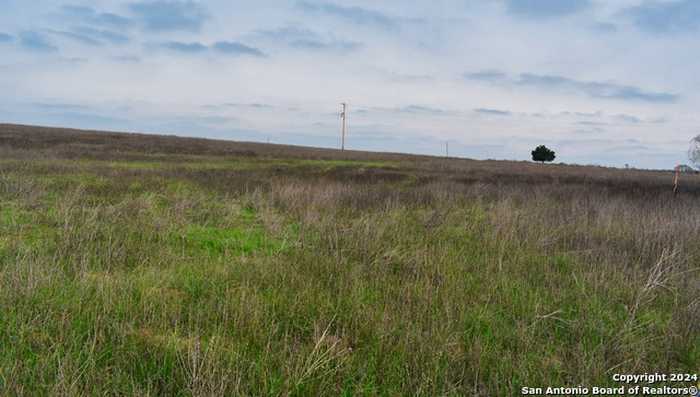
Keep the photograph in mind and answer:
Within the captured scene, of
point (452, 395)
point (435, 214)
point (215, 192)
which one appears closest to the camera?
point (452, 395)

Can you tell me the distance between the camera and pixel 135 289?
4.33m

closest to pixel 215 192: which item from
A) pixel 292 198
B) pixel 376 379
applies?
pixel 292 198

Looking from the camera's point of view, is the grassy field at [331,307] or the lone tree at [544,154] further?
the lone tree at [544,154]

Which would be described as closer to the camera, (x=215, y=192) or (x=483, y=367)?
(x=483, y=367)

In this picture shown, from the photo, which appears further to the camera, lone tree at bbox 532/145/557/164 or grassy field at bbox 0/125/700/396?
lone tree at bbox 532/145/557/164

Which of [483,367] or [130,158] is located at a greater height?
[130,158]

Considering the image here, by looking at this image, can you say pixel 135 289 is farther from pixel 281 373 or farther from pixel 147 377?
pixel 281 373

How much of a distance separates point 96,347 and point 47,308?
3.19 ft

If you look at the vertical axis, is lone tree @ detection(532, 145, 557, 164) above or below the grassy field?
above

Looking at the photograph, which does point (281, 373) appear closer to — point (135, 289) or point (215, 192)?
point (135, 289)

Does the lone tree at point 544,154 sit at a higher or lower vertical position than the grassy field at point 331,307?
higher

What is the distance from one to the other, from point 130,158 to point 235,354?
29.3 meters

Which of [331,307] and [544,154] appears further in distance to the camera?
[544,154]

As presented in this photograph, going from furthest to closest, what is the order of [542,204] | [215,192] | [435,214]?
[215,192] → [542,204] → [435,214]
